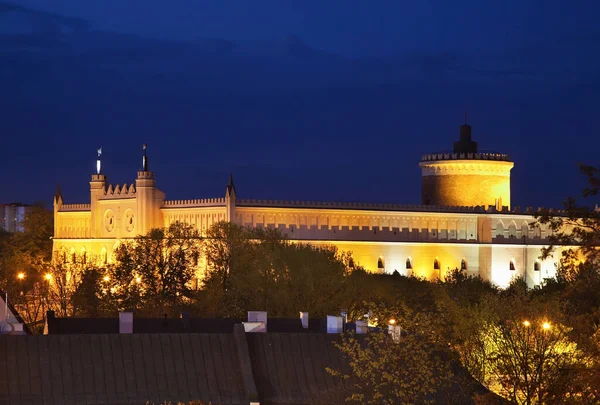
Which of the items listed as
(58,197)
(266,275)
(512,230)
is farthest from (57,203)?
(266,275)

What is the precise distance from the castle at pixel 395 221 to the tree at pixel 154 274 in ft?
46.7

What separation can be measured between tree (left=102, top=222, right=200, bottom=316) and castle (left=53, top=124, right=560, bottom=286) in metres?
14.2

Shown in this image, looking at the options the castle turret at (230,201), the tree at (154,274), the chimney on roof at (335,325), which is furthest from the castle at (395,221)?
the chimney on roof at (335,325)

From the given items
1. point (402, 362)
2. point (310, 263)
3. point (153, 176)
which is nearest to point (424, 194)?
point (153, 176)

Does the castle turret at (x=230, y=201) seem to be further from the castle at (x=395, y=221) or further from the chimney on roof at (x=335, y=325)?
the chimney on roof at (x=335, y=325)

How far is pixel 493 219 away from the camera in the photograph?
139750 mm

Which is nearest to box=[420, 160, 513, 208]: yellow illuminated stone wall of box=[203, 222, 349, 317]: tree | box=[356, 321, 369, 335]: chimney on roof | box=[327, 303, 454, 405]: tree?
→ box=[203, 222, 349, 317]: tree

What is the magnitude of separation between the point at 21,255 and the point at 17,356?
95450mm

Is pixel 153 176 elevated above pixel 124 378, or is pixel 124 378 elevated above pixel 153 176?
pixel 153 176

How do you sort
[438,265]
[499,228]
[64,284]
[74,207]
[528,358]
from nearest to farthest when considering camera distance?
[528,358], [64,284], [438,265], [499,228], [74,207]

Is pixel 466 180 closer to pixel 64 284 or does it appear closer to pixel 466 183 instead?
pixel 466 183

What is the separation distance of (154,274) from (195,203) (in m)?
24.2

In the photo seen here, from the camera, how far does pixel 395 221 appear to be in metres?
135

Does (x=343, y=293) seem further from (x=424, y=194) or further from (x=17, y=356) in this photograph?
(x=424, y=194)
